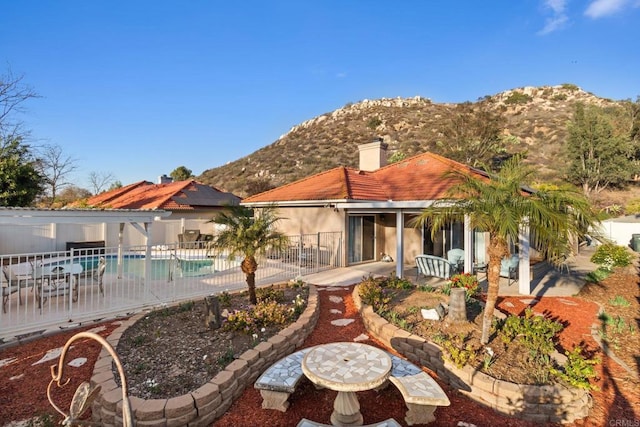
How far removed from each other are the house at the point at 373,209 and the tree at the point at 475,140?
23.7 meters

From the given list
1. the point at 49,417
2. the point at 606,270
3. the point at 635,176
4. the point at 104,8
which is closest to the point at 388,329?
the point at 49,417

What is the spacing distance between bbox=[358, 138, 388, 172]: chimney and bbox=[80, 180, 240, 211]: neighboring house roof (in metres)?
9.35

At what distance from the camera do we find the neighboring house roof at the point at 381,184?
44.0 ft

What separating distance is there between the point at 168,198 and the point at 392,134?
35630 mm

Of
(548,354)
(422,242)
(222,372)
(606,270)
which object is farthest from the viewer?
(422,242)

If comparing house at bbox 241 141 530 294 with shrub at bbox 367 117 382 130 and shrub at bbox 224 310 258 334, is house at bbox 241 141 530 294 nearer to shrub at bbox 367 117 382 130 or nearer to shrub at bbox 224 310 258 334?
shrub at bbox 224 310 258 334

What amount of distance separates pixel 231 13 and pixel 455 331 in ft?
53.4

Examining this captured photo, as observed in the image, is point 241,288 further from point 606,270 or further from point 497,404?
point 606,270

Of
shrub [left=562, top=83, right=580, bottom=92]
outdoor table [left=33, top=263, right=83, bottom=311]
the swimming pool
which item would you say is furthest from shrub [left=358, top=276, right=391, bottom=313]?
shrub [left=562, top=83, right=580, bottom=92]

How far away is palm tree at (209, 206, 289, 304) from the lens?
739cm

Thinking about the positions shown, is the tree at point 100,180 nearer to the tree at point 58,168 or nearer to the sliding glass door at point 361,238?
the tree at point 58,168

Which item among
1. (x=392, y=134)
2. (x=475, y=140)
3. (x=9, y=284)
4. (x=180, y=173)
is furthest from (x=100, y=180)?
(x=475, y=140)

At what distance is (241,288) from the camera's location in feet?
33.9

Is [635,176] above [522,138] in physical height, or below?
below
